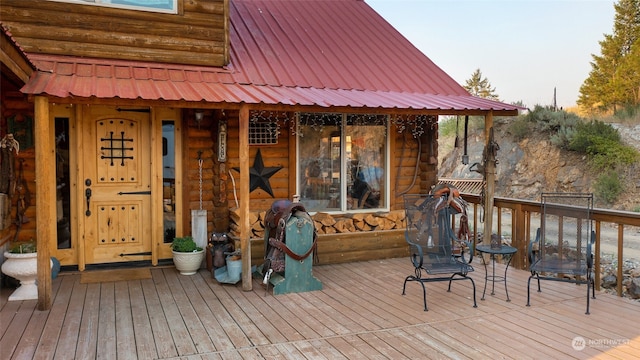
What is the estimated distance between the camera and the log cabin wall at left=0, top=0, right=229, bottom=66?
16.9 feet

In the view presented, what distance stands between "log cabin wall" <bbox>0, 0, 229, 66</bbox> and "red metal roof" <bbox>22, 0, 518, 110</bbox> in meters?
0.13

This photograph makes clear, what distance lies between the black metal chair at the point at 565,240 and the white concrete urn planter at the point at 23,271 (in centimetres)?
476

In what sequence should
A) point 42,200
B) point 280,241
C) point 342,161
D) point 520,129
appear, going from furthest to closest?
point 520,129, point 342,161, point 280,241, point 42,200

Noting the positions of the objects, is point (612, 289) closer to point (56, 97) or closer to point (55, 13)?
point (56, 97)

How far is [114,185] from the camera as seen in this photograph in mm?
5852

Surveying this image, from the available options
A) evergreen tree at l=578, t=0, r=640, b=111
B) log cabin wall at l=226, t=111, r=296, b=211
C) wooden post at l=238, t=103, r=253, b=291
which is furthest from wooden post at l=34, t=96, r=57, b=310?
evergreen tree at l=578, t=0, r=640, b=111

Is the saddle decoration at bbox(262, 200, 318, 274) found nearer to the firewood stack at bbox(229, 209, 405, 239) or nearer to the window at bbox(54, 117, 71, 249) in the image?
Answer: the firewood stack at bbox(229, 209, 405, 239)

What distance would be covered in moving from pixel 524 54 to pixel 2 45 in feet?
86.1

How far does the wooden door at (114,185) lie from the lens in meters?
5.73

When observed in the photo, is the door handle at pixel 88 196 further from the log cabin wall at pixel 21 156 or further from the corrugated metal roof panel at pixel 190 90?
the corrugated metal roof panel at pixel 190 90

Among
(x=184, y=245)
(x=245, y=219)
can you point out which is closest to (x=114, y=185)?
(x=184, y=245)

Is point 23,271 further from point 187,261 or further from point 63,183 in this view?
point 187,261
